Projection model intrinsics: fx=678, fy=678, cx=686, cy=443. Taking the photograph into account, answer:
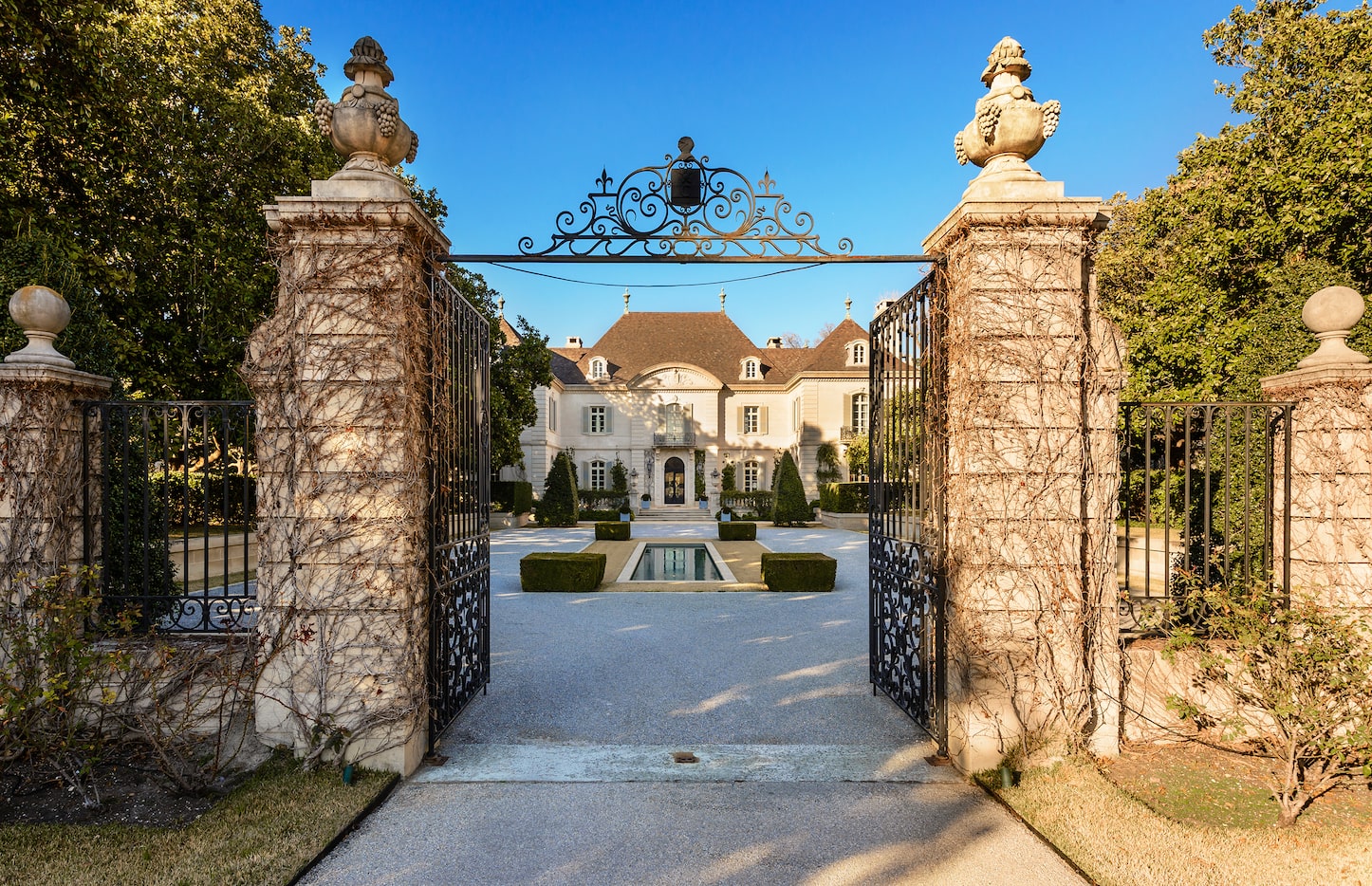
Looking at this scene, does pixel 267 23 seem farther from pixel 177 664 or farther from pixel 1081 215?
pixel 1081 215

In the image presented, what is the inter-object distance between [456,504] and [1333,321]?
17.9 feet

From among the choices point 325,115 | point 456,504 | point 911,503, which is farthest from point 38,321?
point 911,503

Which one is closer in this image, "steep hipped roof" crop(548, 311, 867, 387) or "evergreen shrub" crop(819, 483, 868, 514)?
"evergreen shrub" crop(819, 483, 868, 514)

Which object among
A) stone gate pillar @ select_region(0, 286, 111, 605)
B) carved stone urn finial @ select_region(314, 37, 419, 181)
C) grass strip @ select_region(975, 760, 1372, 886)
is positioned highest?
carved stone urn finial @ select_region(314, 37, 419, 181)

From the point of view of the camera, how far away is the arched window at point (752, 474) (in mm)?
34312

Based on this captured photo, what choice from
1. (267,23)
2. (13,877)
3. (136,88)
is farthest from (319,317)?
(267,23)

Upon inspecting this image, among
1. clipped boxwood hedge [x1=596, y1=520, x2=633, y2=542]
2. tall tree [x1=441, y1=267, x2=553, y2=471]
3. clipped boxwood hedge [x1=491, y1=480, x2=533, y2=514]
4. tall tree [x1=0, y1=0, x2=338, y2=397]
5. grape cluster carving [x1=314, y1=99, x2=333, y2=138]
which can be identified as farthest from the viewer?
clipped boxwood hedge [x1=491, y1=480, x2=533, y2=514]

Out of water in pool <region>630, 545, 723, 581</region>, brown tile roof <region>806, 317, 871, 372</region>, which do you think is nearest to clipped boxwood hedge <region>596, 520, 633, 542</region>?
water in pool <region>630, 545, 723, 581</region>

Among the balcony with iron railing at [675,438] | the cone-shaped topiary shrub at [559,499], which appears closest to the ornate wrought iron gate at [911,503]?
the cone-shaped topiary shrub at [559,499]

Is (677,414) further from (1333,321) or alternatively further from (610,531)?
(1333,321)

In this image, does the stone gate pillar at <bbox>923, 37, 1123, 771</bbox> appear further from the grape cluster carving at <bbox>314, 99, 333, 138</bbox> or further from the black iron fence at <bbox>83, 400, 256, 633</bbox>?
the black iron fence at <bbox>83, 400, 256, 633</bbox>

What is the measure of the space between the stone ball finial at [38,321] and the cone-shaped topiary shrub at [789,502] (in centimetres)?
2116

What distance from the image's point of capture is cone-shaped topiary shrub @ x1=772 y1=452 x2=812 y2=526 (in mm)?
23906

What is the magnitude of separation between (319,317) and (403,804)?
2681mm
